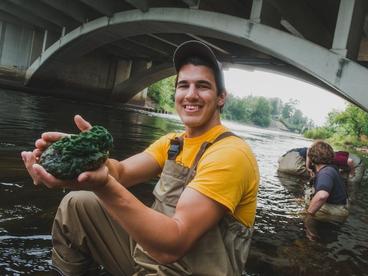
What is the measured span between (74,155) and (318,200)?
394 centimetres

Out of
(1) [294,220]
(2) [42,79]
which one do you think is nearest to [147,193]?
(1) [294,220]

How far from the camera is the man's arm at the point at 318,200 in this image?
4680mm

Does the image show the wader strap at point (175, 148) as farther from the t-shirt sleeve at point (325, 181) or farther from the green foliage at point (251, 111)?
the green foliage at point (251, 111)

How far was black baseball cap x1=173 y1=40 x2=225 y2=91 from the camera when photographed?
2.11 metres

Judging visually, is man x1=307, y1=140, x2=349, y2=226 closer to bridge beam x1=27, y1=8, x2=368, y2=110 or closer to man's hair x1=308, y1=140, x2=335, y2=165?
man's hair x1=308, y1=140, x2=335, y2=165

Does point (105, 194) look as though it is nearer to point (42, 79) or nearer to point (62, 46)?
point (62, 46)

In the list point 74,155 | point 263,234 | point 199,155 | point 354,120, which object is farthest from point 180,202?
point 354,120

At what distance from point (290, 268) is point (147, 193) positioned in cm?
236

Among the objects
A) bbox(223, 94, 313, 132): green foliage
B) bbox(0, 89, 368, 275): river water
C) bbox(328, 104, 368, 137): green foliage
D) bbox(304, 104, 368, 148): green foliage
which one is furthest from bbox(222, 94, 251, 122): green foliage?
bbox(0, 89, 368, 275): river water

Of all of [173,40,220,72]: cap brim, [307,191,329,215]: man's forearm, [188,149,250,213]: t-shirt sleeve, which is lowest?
[307,191,329,215]: man's forearm

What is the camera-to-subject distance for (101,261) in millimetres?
2365

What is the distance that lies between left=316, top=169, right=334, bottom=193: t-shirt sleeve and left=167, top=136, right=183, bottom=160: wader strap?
121 inches

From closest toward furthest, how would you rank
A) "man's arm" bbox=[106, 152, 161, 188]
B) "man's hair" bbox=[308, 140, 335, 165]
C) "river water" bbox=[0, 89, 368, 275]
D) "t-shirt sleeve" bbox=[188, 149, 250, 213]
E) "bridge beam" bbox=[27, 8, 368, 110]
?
"t-shirt sleeve" bbox=[188, 149, 250, 213] → "man's arm" bbox=[106, 152, 161, 188] → "river water" bbox=[0, 89, 368, 275] → "man's hair" bbox=[308, 140, 335, 165] → "bridge beam" bbox=[27, 8, 368, 110]

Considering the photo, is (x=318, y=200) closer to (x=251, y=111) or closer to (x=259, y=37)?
(x=259, y=37)
